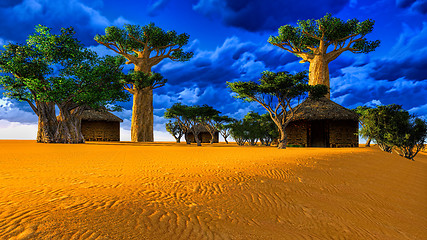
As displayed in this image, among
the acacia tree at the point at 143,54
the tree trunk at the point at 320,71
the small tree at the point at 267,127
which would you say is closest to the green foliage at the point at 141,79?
the acacia tree at the point at 143,54

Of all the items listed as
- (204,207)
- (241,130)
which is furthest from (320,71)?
(204,207)

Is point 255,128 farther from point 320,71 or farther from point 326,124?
point 320,71

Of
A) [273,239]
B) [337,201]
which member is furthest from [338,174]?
[273,239]

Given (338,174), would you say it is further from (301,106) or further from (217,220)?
(301,106)

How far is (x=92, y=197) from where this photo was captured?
3080 mm

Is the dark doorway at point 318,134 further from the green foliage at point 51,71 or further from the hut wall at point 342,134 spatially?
the green foliage at point 51,71

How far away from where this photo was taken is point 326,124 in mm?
23891

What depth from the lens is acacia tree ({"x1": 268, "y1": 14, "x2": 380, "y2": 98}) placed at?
98.1ft

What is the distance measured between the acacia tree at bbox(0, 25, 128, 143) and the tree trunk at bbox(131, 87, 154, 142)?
1010 centimetres

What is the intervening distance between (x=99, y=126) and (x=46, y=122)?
1274 centimetres

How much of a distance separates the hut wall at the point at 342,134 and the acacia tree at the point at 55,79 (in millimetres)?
22648

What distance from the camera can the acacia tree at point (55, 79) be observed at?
16500 mm

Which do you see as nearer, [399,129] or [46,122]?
[399,129]

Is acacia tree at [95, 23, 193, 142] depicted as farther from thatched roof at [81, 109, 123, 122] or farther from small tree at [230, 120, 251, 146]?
small tree at [230, 120, 251, 146]
